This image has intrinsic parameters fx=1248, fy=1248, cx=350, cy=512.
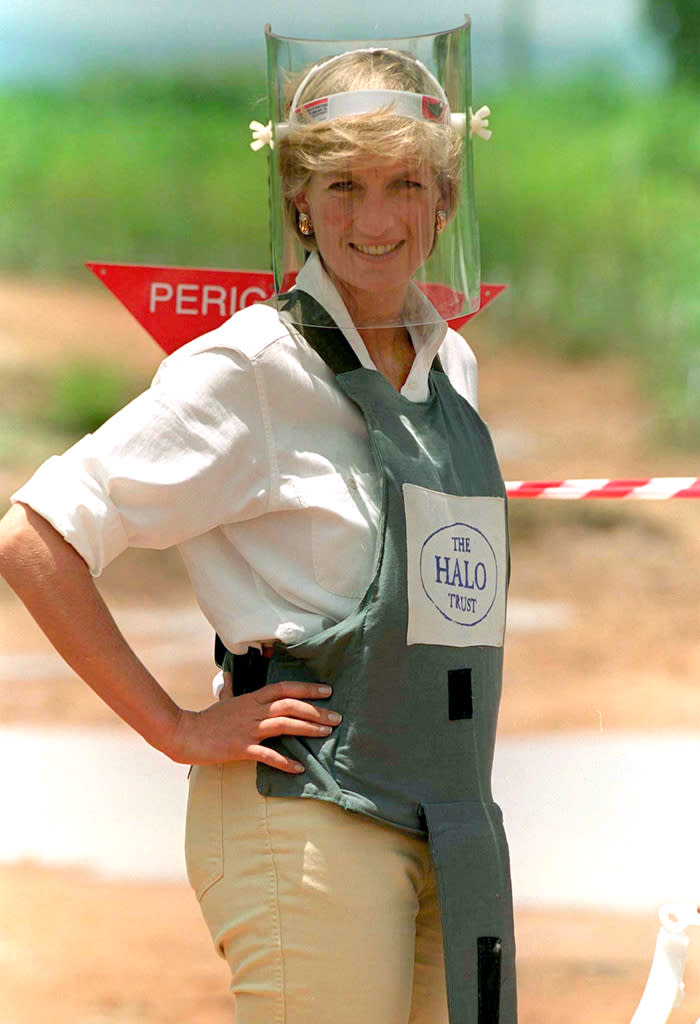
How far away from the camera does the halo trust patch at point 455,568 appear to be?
1.15 meters

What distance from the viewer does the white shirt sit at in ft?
3.64

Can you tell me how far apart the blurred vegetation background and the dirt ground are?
0.43 feet

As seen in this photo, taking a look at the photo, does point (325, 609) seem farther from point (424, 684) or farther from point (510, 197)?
point (510, 197)

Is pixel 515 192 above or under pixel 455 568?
above

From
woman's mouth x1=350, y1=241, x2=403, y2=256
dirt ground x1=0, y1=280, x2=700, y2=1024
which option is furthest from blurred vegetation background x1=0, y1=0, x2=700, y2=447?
woman's mouth x1=350, y1=241, x2=403, y2=256

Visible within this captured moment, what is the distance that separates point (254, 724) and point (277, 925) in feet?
0.59

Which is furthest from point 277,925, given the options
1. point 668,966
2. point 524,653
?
point 524,653

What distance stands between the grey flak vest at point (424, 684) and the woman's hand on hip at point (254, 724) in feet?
0.05

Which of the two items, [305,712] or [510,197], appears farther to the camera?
[510,197]

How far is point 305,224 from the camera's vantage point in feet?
4.20

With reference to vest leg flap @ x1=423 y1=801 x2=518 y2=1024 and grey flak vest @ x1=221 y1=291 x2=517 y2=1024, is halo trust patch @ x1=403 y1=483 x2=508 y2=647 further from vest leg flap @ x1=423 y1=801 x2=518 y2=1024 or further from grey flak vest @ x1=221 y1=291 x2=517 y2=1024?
vest leg flap @ x1=423 y1=801 x2=518 y2=1024

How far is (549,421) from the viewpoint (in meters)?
3.75

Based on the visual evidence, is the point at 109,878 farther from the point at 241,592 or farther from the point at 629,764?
the point at 241,592

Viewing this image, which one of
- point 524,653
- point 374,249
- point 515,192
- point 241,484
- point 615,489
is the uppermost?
point 515,192
